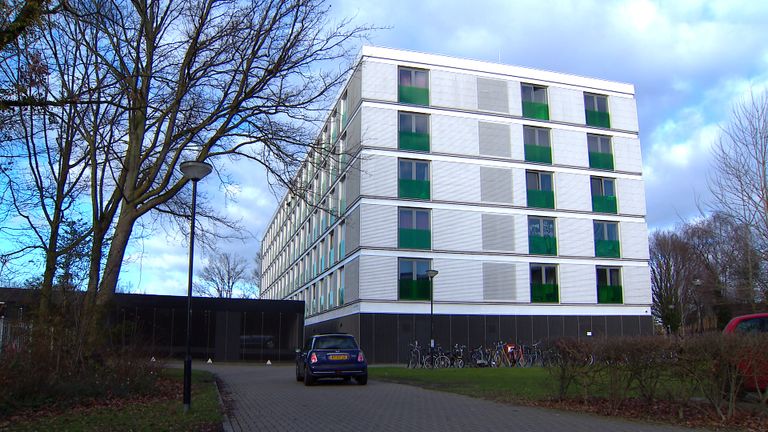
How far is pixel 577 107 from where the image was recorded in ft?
127

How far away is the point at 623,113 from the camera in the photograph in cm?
3991

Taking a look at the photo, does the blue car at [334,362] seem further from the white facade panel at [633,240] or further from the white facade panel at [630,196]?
the white facade panel at [630,196]

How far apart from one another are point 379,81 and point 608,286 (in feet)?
59.5

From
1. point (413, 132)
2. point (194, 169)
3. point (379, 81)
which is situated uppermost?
point (379, 81)

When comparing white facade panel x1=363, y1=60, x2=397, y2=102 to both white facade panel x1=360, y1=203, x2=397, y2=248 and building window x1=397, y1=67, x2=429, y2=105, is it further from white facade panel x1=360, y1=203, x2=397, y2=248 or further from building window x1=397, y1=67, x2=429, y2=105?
white facade panel x1=360, y1=203, x2=397, y2=248

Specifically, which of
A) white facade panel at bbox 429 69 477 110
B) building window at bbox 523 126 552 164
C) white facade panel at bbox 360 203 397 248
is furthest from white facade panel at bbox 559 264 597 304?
white facade panel at bbox 429 69 477 110

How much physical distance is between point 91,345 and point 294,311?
26.3m

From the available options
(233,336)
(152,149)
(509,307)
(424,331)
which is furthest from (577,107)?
(152,149)

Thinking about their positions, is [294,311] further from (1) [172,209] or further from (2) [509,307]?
(1) [172,209]

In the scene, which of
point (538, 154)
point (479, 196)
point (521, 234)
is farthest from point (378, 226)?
point (538, 154)

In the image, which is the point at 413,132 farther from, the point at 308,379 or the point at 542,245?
the point at 308,379

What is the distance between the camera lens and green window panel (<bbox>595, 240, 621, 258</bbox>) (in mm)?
37312

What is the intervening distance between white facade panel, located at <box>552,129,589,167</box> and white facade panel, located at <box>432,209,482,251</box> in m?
6.90

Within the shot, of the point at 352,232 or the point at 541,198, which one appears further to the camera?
the point at 541,198
